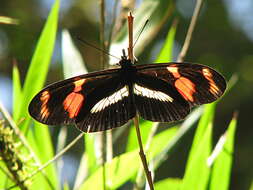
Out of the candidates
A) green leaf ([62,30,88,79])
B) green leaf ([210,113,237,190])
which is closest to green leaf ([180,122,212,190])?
green leaf ([210,113,237,190])

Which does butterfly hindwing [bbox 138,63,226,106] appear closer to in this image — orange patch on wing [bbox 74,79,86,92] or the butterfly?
the butterfly

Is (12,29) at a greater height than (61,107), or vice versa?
(61,107)

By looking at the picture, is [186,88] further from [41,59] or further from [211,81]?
[41,59]

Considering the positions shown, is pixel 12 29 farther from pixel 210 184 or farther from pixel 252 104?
pixel 210 184

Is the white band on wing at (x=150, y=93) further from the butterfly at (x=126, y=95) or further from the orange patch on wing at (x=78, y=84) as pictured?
the orange patch on wing at (x=78, y=84)

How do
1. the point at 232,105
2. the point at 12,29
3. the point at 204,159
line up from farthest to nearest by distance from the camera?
the point at 232,105, the point at 12,29, the point at 204,159

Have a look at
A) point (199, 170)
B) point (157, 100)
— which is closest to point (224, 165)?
point (199, 170)

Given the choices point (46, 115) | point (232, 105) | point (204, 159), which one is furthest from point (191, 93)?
point (232, 105)
